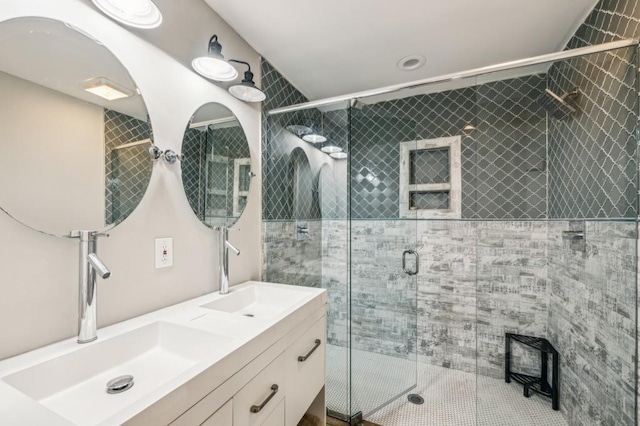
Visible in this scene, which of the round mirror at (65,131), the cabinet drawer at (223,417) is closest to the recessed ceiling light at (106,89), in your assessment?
the round mirror at (65,131)

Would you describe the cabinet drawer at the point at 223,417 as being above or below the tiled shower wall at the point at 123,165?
below

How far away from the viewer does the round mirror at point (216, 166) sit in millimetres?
1405

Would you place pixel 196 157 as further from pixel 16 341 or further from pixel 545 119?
pixel 545 119

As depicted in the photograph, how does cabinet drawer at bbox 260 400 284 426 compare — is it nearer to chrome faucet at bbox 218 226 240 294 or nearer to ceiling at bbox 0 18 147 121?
chrome faucet at bbox 218 226 240 294

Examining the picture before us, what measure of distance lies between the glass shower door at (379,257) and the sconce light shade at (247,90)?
2.32 ft

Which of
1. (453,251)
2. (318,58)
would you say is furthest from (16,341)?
(453,251)

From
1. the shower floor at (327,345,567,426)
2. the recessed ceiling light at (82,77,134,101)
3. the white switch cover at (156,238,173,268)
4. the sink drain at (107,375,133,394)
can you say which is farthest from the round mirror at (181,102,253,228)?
the shower floor at (327,345,567,426)

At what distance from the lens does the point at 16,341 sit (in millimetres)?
809

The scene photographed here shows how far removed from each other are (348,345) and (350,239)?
0.77 metres

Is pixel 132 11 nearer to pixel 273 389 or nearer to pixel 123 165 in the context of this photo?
pixel 123 165

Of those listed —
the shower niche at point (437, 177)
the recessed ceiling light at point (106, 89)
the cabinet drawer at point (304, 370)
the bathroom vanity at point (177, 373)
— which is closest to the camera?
the bathroom vanity at point (177, 373)

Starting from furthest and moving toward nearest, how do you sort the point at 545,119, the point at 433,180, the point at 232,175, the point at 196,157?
the point at 433,180 → the point at 545,119 → the point at 232,175 → the point at 196,157

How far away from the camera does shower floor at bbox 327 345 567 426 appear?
1772 mm

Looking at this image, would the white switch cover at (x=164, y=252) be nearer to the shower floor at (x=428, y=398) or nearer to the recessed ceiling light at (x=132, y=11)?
the recessed ceiling light at (x=132, y=11)
